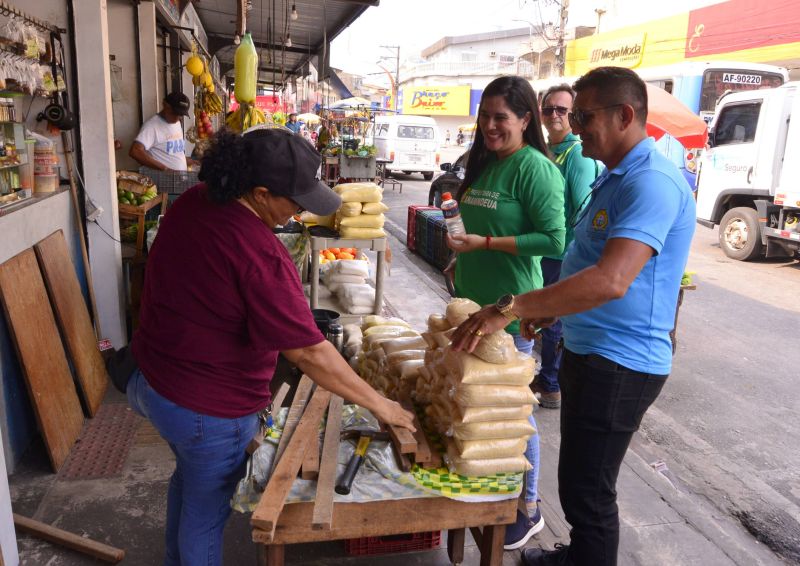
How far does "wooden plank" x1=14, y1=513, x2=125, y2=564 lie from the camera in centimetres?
267

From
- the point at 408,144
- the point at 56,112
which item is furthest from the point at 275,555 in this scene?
the point at 408,144

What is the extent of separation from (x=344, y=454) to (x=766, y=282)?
900 cm

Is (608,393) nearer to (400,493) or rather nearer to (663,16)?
(400,493)

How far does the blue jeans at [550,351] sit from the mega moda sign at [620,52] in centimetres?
2047

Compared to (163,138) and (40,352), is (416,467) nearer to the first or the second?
(40,352)

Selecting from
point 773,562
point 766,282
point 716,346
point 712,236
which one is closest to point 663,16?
point 712,236

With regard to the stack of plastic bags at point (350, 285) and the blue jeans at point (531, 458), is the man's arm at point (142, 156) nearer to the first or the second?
the stack of plastic bags at point (350, 285)

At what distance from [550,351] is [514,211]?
2.07m

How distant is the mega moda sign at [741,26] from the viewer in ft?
54.8

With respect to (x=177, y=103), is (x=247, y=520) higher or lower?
lower

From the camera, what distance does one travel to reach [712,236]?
13.3 meters

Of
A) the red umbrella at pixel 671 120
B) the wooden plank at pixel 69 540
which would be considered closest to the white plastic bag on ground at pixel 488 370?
the wooden plank at pixel 69 540

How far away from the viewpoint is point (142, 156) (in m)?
6.04

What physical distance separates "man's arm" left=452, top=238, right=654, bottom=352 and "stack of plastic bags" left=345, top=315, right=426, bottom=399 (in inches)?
35.8
